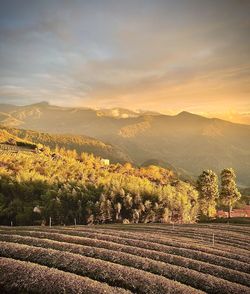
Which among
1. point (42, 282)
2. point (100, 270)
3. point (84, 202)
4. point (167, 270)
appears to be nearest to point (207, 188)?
point (84, 202)

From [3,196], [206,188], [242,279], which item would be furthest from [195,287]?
[206,188]

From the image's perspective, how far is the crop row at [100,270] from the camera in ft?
67.6

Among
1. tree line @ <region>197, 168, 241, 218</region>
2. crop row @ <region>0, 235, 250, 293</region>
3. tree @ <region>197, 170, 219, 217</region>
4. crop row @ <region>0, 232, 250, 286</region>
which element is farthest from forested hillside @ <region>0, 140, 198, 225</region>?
crop row @ <region>0, 235, 250, 293</region>

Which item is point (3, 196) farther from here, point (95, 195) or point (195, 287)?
point (195, 287)

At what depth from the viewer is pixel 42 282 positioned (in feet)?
62.6

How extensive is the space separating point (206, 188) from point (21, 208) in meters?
59.9

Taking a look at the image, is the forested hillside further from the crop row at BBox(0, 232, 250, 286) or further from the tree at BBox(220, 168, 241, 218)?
the crop row at BBox(0, 232, 250, 286)

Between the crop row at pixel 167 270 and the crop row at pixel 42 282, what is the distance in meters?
6.20

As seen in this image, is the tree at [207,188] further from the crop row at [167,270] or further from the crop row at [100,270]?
the crop row at [100,270]

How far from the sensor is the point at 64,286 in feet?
61.4

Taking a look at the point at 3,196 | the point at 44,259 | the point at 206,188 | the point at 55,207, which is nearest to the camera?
the point at 44,259

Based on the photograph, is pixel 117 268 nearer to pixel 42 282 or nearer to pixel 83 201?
pixel 42 282

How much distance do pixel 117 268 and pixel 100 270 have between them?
1.18 metres

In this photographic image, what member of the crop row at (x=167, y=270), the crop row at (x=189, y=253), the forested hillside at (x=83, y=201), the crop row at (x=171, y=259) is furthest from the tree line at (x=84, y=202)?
the crop row at (x=167, y=270)
